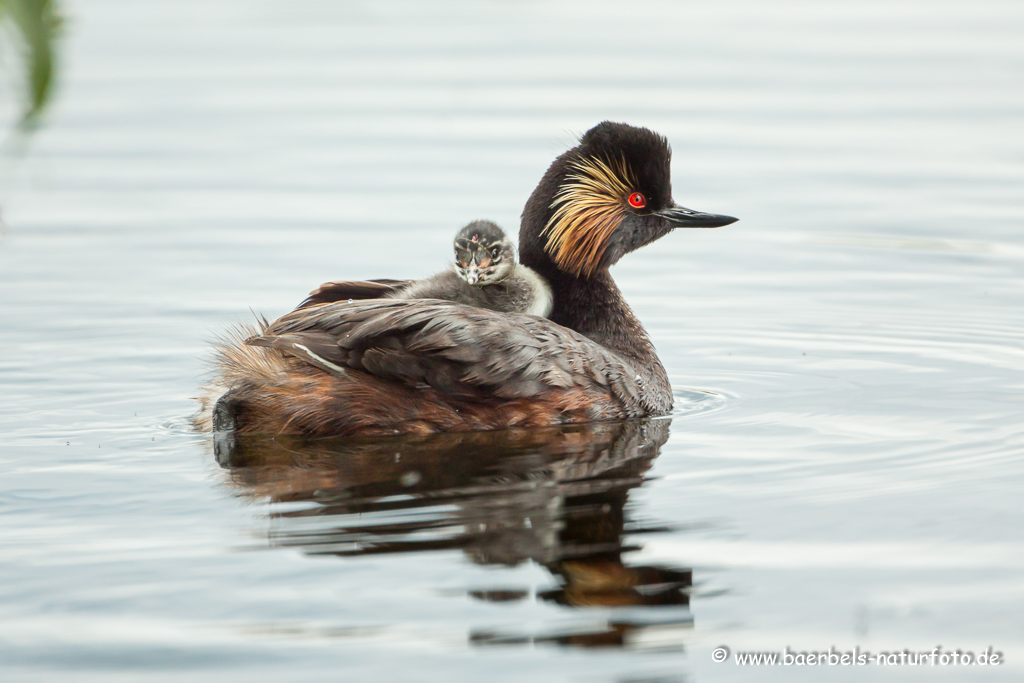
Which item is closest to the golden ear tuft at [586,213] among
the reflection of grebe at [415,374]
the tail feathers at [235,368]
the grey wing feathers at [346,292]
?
the reflection of grebe at [415,374]

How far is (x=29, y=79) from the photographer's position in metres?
1.07

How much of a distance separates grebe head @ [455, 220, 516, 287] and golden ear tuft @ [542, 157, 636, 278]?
549mm

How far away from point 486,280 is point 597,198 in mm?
992

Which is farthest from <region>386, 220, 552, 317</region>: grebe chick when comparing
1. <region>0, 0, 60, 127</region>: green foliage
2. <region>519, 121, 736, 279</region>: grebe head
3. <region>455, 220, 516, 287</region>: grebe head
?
<region>0, 0, 60, 127</region>: green foliage

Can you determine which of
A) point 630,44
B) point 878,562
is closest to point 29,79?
point 878,562

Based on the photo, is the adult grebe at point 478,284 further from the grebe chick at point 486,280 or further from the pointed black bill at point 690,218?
the pointed black bill at point 690,218

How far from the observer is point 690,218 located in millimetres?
7582

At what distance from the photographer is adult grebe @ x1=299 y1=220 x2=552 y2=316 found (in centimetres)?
660

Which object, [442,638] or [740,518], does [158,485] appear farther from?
[740,518]

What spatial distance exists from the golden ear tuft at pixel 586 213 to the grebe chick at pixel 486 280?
24 centimetres

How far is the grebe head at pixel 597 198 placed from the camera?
7152mm

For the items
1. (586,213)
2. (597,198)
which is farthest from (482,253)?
Answer: (597,198)

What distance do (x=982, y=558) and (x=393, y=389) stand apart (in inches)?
113

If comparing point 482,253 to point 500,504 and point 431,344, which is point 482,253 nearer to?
point 431,344
